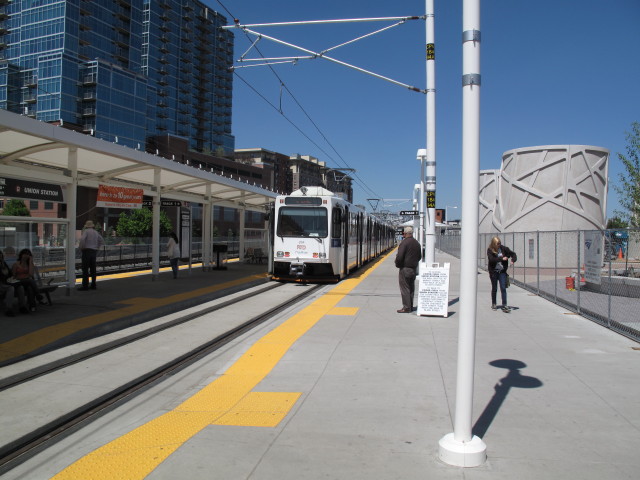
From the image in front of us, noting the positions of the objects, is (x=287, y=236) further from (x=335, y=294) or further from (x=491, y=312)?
(x=491, y=312)

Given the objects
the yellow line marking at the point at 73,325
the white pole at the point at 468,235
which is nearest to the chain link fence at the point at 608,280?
the white pole at the point at 468,235

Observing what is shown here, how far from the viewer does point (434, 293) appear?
10.8m

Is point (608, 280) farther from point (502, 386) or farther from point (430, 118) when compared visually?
point (430, 118)

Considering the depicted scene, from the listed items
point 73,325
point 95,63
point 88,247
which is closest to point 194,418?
point 73,325

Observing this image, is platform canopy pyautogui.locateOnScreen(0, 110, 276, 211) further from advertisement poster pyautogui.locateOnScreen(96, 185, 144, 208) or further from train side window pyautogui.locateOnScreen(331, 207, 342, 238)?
train side window pyautogui.locateOnScreen(331, 207, 342, 238)

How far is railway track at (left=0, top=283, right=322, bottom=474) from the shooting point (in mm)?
4355

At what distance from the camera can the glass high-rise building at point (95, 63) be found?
7081 cm

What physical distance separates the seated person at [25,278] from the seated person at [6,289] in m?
0.14

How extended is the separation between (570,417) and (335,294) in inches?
402

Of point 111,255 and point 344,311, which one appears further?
point 111,255

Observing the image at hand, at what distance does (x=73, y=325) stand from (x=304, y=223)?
9.65 meters

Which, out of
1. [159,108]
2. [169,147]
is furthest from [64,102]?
[159,108]

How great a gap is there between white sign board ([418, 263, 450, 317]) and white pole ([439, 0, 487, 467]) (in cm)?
682

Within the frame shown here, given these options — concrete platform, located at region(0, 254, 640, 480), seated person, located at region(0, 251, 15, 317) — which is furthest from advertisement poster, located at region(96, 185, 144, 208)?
concrete platform, located at region(0, 254, 640, 480)
